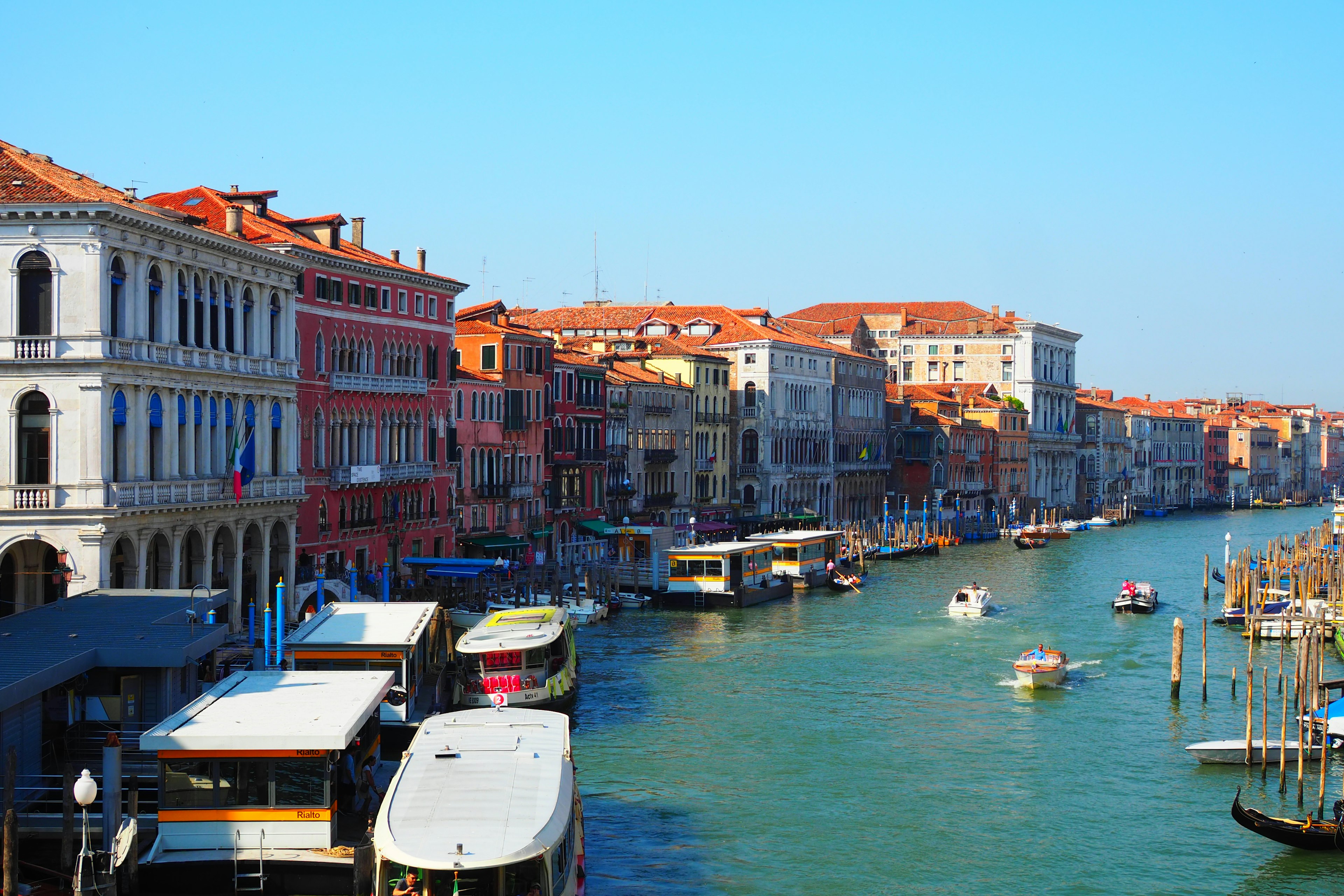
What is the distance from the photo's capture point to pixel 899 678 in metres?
27.3

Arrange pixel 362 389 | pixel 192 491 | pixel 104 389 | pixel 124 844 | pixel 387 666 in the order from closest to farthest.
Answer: pixel 124 844 → pixel 387 666 → pixel 104 389 → pixel 192 491 → pixel 362 389

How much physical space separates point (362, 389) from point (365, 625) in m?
12.6

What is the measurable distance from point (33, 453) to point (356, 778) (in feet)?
34.3

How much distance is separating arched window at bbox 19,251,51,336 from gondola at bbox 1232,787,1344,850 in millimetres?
16586

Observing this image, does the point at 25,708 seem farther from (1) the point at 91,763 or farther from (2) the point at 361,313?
(2) the point at 361,313

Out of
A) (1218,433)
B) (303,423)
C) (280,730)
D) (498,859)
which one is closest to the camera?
(498,859)

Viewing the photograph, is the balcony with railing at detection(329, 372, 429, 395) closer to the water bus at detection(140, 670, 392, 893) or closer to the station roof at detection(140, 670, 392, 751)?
the station roof at detection(140, 670, 392, 751)

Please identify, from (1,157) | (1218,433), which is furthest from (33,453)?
(1218,433)

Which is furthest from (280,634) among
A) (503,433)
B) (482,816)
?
(503,433)

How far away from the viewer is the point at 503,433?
40.5 m

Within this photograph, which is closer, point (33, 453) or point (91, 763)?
point (91, 763)

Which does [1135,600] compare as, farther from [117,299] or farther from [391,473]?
[117,299]

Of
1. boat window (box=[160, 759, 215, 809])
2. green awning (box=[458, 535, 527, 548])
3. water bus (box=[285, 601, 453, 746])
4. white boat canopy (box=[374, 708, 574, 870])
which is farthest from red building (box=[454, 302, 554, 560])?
boat window (box=[160, 759, 215, 809])

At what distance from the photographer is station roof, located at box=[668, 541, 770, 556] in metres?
38.4
